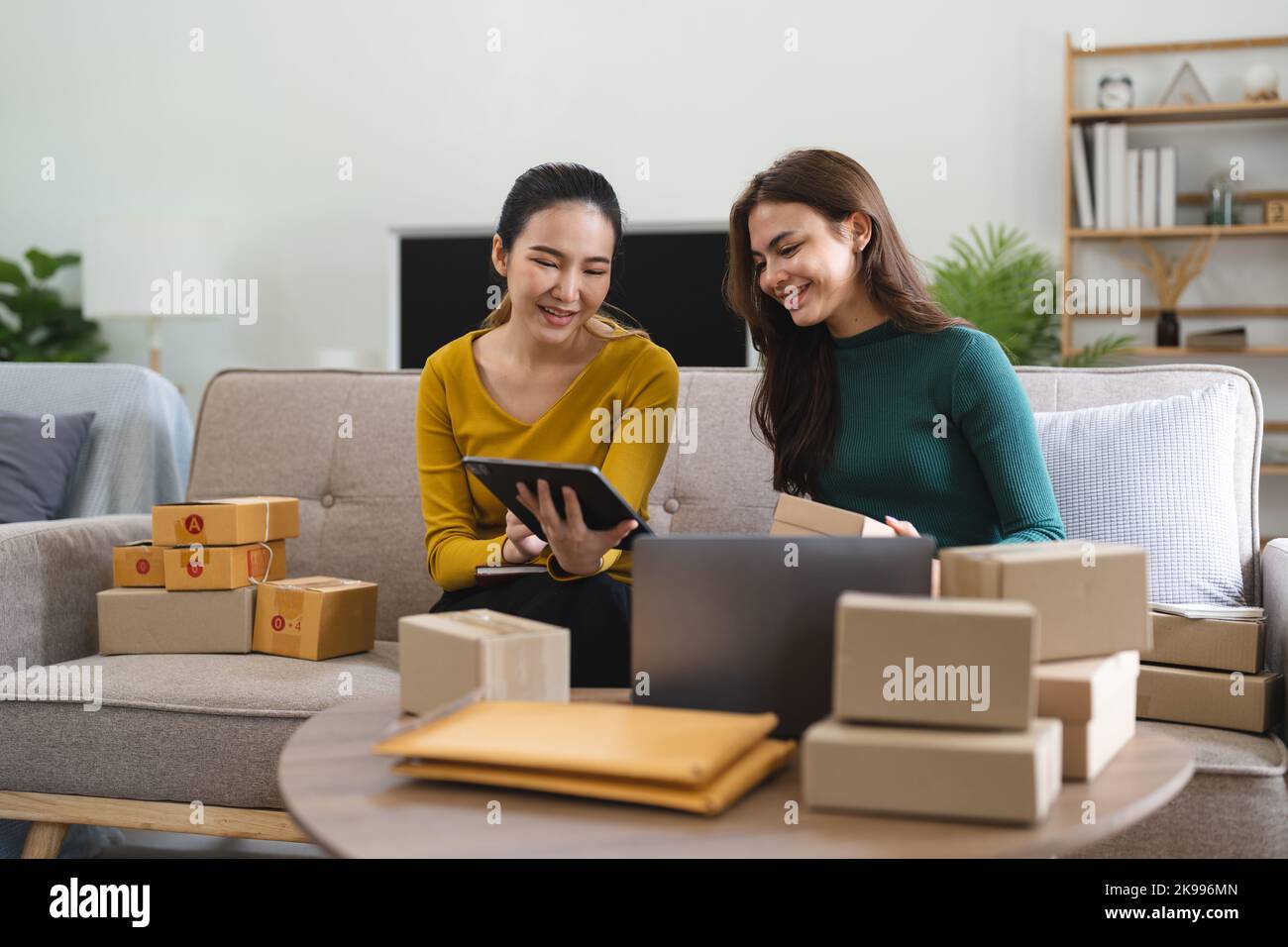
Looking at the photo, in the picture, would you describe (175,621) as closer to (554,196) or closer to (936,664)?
(554,196)

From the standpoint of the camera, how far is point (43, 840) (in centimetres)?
174

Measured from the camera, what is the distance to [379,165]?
4309 mm

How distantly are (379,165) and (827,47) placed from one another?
1.61 metres

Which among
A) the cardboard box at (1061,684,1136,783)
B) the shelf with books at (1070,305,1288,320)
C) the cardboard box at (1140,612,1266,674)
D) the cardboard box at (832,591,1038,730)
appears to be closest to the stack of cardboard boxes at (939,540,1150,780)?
the cardboard box at (1061,684,1136,783)

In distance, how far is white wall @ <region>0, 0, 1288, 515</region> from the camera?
3.92 meters

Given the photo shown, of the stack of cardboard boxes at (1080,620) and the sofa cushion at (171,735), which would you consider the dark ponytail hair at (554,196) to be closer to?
the sofa cushion at (171,735)

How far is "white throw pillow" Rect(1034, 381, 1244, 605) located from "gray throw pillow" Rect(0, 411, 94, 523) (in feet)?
5.93

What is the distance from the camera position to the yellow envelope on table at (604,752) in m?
0.84

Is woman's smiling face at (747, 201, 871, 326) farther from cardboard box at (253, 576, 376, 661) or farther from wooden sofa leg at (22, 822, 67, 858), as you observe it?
wooden sofa leg at (22, 822, 67, 858)

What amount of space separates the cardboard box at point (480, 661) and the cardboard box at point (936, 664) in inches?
12.8

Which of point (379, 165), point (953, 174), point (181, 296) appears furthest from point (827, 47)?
point (181, 296)

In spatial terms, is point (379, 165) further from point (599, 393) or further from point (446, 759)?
point (446, 759)

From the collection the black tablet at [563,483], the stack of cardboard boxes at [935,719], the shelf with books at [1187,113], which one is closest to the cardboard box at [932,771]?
the stack of cardboard boxes at [935,719]
